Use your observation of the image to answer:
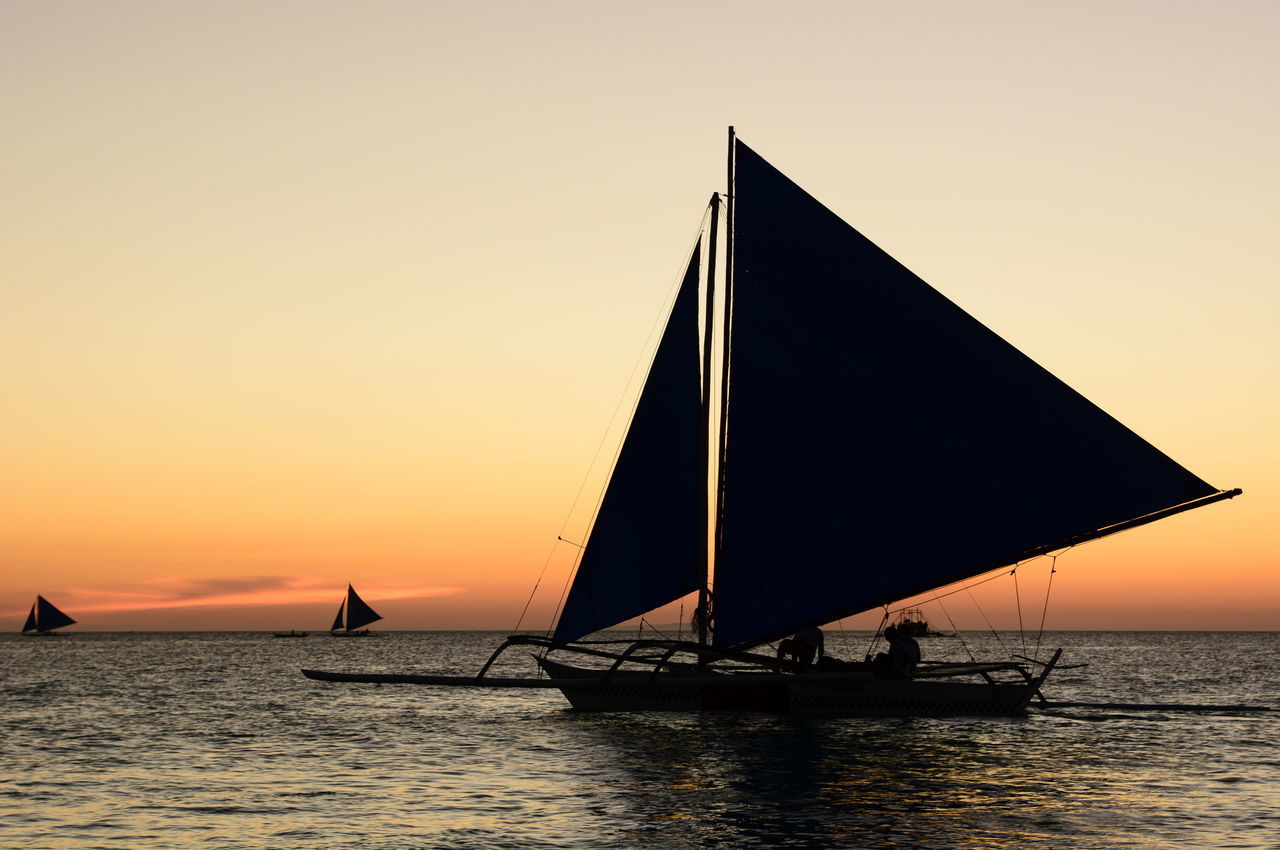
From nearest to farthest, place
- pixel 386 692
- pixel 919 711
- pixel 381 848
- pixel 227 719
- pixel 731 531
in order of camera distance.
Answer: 1. pixel 381 848
2. pixel 731 531
3. pixel 919 711
4. pixel 227 719
5. pixel 386 692

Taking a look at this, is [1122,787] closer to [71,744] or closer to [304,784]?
[304,784]

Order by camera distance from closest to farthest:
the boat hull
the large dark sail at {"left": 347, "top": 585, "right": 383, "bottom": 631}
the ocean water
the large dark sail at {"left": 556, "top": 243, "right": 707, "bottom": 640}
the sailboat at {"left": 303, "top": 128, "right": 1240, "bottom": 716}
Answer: the ocean water < the sailboat at {"left": 303, "top": 128, "right": 1240, "bottom": 716} < the boat hull < the large dark sail at {"left": 556, "top": 243, "right": 707, "bottom": 640} < the large dark sail at {"left": 347, "top": 585, "right": 383, "bottom": 631}

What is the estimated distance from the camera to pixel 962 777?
25250mm

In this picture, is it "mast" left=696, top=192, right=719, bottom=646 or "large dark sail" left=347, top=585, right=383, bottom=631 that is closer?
"mast" left=696, top=192, right=719, bottom=646

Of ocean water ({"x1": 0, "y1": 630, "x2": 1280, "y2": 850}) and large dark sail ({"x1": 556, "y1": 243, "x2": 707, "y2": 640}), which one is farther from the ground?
large dark sail ({"x1": 556, "y1": 243, "x2": 707, "y2": 640})

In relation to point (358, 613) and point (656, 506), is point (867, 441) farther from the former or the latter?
point (358, 613)

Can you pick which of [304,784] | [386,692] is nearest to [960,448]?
[304,784]

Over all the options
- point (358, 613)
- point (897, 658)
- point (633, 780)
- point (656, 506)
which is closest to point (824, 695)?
point (897, 658)

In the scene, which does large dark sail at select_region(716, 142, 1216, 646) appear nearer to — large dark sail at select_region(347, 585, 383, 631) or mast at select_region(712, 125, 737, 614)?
mast at select_region(712, 125, 737, 614)

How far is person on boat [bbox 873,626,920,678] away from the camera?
3155 centimetres

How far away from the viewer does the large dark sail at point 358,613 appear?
164 m

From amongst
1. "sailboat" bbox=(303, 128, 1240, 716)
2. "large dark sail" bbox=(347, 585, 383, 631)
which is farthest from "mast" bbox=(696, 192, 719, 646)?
"large dark sail" bbox=(347, 585, 383, 631)

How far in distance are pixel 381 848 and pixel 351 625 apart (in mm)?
150854

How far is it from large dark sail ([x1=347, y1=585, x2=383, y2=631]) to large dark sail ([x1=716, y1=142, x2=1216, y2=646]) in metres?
140
